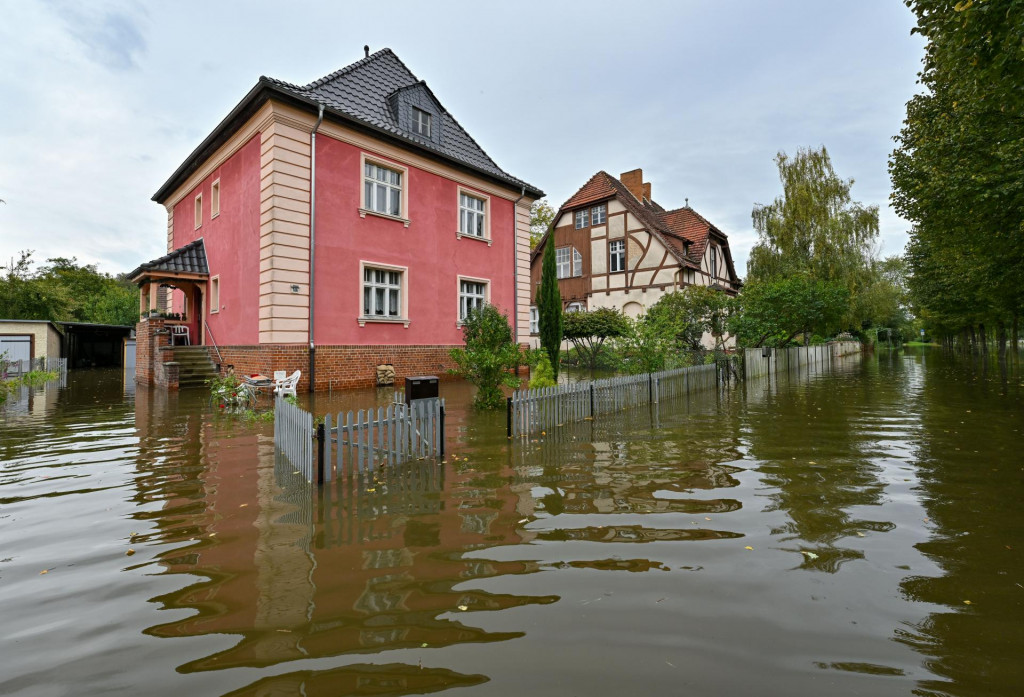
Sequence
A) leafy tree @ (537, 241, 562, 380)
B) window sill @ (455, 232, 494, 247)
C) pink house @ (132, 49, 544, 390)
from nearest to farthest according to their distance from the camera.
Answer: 1. pink house @ (132, 49, 544, 390)
2. leafy tree @ (537, 241, 562, 380)
3. window sill @ (455, 232, 494, 247)

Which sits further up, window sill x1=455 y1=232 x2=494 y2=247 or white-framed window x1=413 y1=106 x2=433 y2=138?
white-framed window x1=413 y1=106 x2=433 y2=138

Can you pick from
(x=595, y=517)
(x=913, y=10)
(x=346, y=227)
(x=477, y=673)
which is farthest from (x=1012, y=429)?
(x=346, y=227)

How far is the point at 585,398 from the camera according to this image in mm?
9594

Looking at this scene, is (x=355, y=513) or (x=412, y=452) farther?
(x=412, y=452)

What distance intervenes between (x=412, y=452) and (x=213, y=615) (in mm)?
3492

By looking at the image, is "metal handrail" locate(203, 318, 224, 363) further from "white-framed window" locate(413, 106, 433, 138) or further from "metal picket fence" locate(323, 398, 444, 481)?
"metal picket fence" locate(323, 398, 444, 481)

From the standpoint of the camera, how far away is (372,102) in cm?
1667

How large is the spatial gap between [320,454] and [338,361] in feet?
32.3

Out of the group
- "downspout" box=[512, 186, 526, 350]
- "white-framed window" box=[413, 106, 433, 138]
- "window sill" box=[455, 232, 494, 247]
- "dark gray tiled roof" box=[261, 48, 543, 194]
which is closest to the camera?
"dark gray tiled roof" box=[261, 48, 543, 194]

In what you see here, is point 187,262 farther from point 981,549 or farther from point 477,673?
point 981,549

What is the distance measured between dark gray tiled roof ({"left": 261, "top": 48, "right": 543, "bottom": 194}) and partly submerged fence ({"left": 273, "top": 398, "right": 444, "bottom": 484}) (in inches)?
437

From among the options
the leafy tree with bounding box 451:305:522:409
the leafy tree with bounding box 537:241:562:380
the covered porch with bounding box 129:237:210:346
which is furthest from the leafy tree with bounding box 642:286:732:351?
the covered porch with bounding box 129:237:210:346

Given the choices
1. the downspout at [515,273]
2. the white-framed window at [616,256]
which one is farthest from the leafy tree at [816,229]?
the downspout at [515,273]

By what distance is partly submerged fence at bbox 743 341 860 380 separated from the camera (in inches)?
787
